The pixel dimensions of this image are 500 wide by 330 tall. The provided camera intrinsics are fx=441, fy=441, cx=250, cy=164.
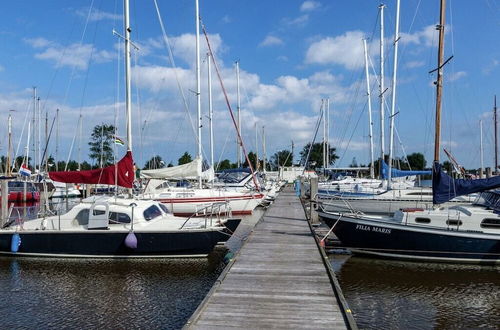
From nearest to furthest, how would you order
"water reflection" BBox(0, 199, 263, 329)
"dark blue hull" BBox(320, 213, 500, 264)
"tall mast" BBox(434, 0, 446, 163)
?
"water reflection" BBox(0, 199, 263, 329), "dark blue hull" BBox(320, 213, 500, 264), "tall mast" BBox(434, 0, 446, 163)

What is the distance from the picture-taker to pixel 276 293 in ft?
28.3

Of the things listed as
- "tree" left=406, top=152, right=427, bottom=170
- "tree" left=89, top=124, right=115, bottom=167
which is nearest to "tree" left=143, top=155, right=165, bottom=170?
"tree" left=89, top=124, right=115, bottom=167

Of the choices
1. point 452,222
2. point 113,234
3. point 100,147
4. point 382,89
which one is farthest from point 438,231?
point 100,147

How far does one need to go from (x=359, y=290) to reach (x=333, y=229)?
441cm

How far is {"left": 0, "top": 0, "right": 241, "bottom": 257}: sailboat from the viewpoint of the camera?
590 inches

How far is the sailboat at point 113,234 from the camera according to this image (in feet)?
49.1

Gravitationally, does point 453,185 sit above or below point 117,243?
above

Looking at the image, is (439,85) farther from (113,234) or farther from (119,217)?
(113,234)

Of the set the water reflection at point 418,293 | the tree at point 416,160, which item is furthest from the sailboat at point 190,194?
the tree at point 416,160

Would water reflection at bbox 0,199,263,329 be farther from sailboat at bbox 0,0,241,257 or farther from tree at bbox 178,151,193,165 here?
tree at bbox 178,151,193,165

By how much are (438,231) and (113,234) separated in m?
11.0

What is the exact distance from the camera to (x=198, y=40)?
97.3 feet

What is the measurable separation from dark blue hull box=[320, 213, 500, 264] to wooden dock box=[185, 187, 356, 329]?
9.71ft

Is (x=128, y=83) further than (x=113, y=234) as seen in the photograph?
Yes
